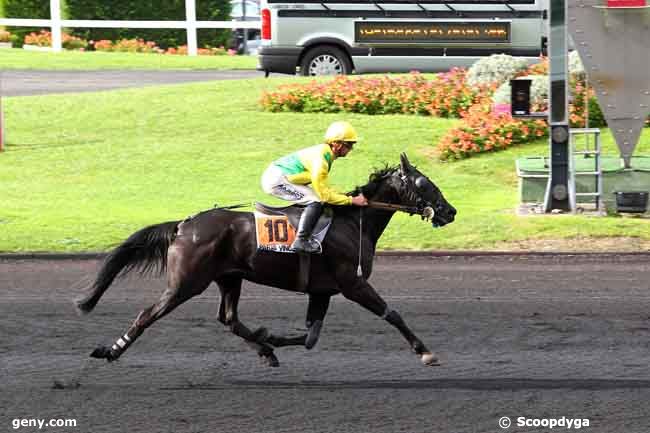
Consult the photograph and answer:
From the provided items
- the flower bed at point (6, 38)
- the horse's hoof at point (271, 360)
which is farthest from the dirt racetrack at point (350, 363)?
the flower bed at point (6, 38)

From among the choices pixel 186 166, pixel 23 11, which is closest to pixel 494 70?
pixel 186 166

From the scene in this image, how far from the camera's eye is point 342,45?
89.9 feet

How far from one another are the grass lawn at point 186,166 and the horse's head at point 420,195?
17.4ft

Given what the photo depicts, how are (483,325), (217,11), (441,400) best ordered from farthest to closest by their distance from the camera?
1. (217,11)
2. (483,325)
3. (441,400)

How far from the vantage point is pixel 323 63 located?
2794 cm

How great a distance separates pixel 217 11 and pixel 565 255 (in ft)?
82.6

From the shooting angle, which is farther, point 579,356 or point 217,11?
point 217,11

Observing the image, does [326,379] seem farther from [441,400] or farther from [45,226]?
[45,226]

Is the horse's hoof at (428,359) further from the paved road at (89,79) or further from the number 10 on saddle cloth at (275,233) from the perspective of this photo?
the paved road at (89,79)

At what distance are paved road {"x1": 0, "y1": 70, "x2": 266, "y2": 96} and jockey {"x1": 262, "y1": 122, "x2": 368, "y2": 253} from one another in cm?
1951

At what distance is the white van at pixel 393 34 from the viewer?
26.2 meters

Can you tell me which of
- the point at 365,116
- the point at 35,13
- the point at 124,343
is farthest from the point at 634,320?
the point at 35,13

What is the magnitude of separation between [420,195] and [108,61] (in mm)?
25959

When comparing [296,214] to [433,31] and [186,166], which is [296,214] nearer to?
[186,166]
